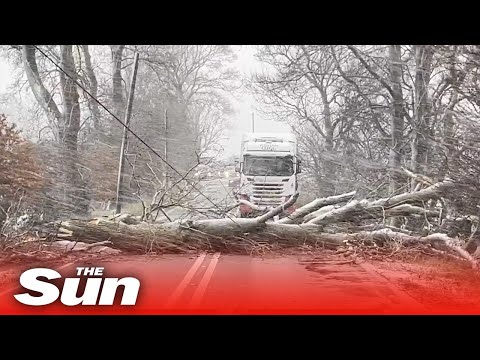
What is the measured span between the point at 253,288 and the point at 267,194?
2.08 ft

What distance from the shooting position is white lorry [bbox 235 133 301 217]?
3775mm

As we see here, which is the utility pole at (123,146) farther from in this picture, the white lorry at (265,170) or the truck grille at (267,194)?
the truck grille at (267,194)

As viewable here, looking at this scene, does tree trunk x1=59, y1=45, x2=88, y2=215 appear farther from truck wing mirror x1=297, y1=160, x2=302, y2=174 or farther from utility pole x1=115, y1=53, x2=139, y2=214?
truck wing mirror x1=297, y1=160, x2=302, y2=174

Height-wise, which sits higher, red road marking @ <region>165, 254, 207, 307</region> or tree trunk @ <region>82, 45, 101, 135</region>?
tree trunk @ <region>82, 45, 101, 135</region>

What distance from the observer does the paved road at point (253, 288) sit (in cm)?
353

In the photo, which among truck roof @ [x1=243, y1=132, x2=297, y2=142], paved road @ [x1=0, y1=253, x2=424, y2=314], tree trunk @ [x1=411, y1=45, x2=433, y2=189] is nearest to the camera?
paved road @ [x1=0, y1=253, x2=424, y2=314]

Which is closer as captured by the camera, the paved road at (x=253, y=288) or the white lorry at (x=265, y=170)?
the paved road at (x=253, y=288)

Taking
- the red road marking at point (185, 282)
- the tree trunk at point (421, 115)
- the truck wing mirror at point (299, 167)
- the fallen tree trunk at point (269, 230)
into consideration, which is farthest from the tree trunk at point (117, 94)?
the tree trunk at point (421, 115)

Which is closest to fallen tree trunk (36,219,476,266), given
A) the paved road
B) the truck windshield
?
the paved road

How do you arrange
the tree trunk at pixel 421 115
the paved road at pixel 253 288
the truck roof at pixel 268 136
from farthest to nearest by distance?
the truck roof at pixel 268 136 < the tree trunk at pixel 421 115 < the paved road at pixel 253 288

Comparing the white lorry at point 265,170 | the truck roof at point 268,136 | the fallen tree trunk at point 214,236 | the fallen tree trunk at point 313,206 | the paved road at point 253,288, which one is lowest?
the paved road at point 253,288

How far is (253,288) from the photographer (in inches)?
141
